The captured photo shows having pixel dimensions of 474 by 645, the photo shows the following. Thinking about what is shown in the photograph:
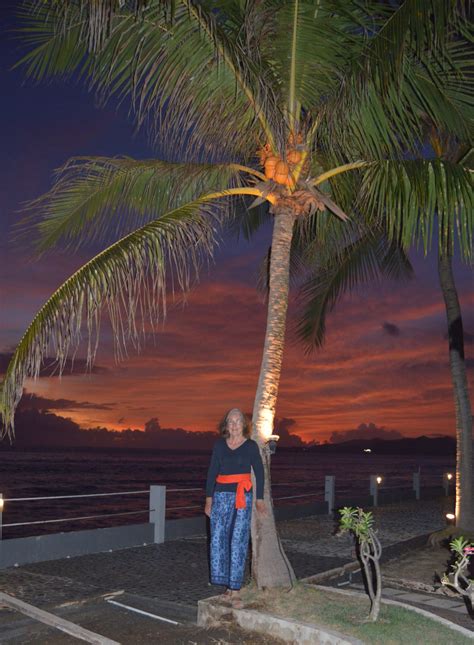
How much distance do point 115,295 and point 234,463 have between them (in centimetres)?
169

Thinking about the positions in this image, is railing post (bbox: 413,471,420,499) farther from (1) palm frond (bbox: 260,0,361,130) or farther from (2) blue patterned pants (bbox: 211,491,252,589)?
(1) palm frond (bbox: 260,0,361,130)

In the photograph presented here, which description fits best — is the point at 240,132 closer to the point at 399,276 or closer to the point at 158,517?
the point at 158,517

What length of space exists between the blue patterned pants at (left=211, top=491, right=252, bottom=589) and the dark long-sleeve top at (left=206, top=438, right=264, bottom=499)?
75 mm

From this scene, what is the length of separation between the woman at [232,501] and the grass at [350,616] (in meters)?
0.29

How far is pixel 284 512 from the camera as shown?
13023 mm

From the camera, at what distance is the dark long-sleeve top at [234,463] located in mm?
5988

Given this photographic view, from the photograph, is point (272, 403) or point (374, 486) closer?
point (272, 403)

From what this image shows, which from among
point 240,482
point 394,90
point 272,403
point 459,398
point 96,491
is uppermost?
point 394,90

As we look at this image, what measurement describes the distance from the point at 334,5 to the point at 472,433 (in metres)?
7.13

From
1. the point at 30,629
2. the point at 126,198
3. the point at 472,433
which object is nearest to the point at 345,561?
the point at 472,433

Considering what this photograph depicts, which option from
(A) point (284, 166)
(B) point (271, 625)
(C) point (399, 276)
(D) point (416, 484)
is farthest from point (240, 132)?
(D) point (416, 484)

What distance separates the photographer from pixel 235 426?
6.05 meters

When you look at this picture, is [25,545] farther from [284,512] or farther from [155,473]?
[155,473]

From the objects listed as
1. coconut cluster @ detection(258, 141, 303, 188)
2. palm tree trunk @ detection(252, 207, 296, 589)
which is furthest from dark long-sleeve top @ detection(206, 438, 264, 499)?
coconut cluster @ detection(258, 141, 303, 188)
